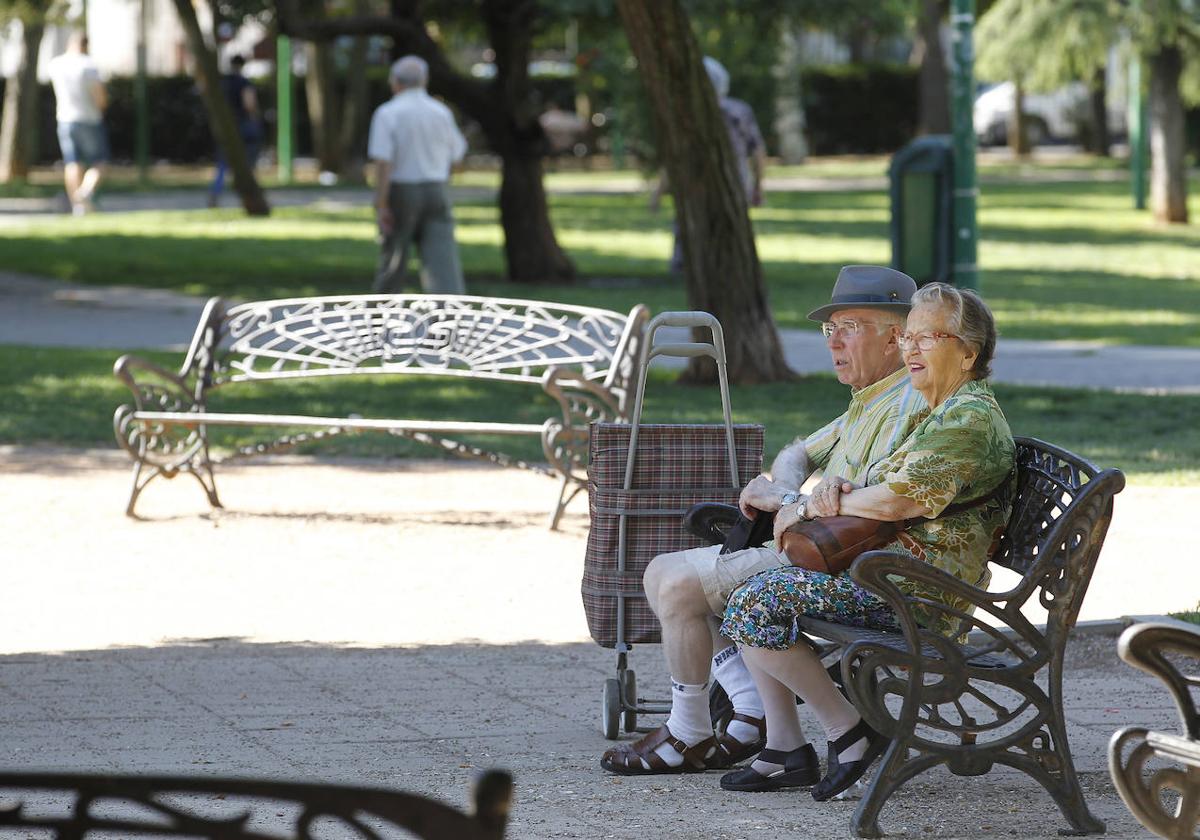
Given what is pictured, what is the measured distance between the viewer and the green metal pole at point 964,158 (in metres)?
12.8

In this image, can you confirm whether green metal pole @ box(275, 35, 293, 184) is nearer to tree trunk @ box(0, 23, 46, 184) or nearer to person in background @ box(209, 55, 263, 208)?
person in background @ box(209, 55, 263, 208)

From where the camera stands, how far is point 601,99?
143ft

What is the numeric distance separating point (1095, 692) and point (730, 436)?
1.48 m

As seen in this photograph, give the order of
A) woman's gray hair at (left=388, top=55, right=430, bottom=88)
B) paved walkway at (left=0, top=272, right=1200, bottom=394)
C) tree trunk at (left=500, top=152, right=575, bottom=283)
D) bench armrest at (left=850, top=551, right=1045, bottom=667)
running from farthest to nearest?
tree trunk at (left=500, top=152, right=575, bottom=283)
woman's gray hair at (left=388, top=55, right=430, bottom=88)
paved walkway at (left=0, top=272, right=1200, bottom=394)
bench armrest at (left=850, top=551, right=1045, bottom=667)

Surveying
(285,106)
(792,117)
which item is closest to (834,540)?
(285,106)

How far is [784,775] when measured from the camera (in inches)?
193

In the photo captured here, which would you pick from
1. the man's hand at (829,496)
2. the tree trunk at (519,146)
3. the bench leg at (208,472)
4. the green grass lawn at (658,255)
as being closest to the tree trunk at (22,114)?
the green grass lawn at (658,255)

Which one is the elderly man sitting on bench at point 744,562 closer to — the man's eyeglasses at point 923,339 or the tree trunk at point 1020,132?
the man's eyeglasses at point 923,339

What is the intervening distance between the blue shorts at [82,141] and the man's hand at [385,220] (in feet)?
41.9

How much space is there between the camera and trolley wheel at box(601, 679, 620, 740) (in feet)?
17.7

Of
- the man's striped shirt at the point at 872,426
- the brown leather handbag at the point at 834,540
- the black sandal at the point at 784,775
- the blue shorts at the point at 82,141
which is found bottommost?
the black sandal at the point at 784,775

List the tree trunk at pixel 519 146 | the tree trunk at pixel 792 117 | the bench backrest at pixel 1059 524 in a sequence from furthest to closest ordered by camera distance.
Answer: the tree trunk at pixel 792 117 → the tree trunk at pixel 519 146 → the bench backrest at pixel 1059 524

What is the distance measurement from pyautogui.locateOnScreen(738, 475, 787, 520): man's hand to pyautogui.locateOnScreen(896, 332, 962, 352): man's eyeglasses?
0.50 metres

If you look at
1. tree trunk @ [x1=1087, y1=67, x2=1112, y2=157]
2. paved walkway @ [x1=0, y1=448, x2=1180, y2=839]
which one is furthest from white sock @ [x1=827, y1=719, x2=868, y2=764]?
tree trunk @ [x1=1087, y1=67, x2=1112, y2=157]
